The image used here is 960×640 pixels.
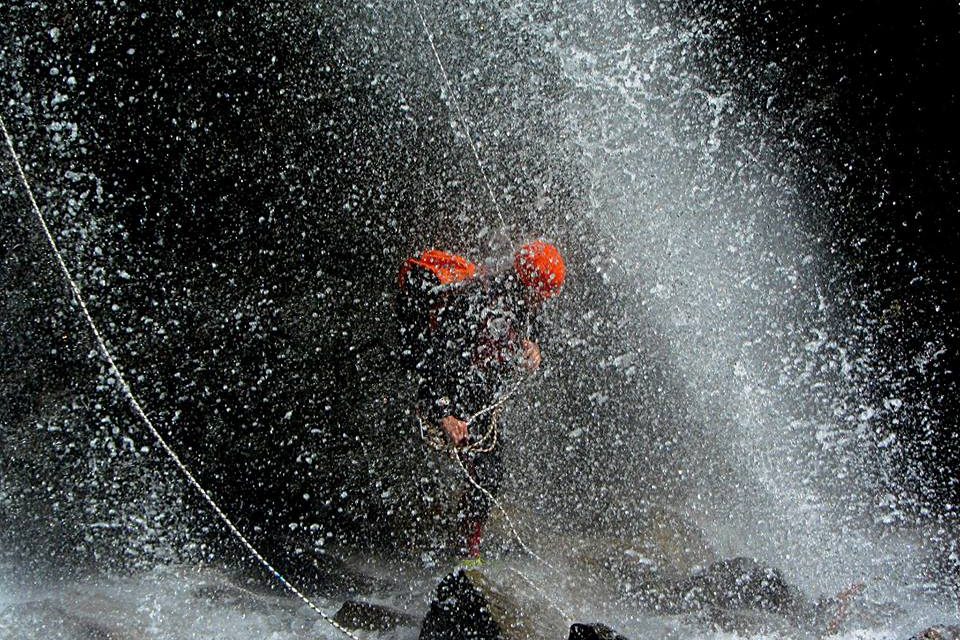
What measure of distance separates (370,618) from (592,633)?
132 centimetres

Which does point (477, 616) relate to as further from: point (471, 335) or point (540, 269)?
point (540, 269)

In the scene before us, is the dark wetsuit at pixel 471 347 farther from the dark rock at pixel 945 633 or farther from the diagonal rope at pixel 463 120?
the dark rock at pixel 945 633

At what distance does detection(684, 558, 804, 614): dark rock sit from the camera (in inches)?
173

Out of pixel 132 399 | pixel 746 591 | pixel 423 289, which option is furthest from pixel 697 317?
pixel 132 399

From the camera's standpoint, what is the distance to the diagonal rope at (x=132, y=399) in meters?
4.49

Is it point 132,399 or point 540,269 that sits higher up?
point 540,269

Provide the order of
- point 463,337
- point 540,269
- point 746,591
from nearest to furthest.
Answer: point 463,337 < point 540,269 < point 746,591

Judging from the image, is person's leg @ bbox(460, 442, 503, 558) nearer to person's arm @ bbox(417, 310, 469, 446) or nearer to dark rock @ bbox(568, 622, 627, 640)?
person's arm @ bbox(417, 310, 469, 446)

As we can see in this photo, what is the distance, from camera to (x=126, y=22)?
4504 millimetres

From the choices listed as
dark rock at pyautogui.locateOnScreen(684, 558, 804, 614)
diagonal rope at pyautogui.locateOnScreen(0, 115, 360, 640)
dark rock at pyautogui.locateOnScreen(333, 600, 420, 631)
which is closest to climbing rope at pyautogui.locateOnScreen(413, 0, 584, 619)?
dark rock at pyautogui.locateOnScreen(333, 600, 420, 631)

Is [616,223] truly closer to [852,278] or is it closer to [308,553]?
[852,278]

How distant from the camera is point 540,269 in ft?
11.2

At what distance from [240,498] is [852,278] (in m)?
4.52

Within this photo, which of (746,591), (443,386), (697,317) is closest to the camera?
(443,386)
